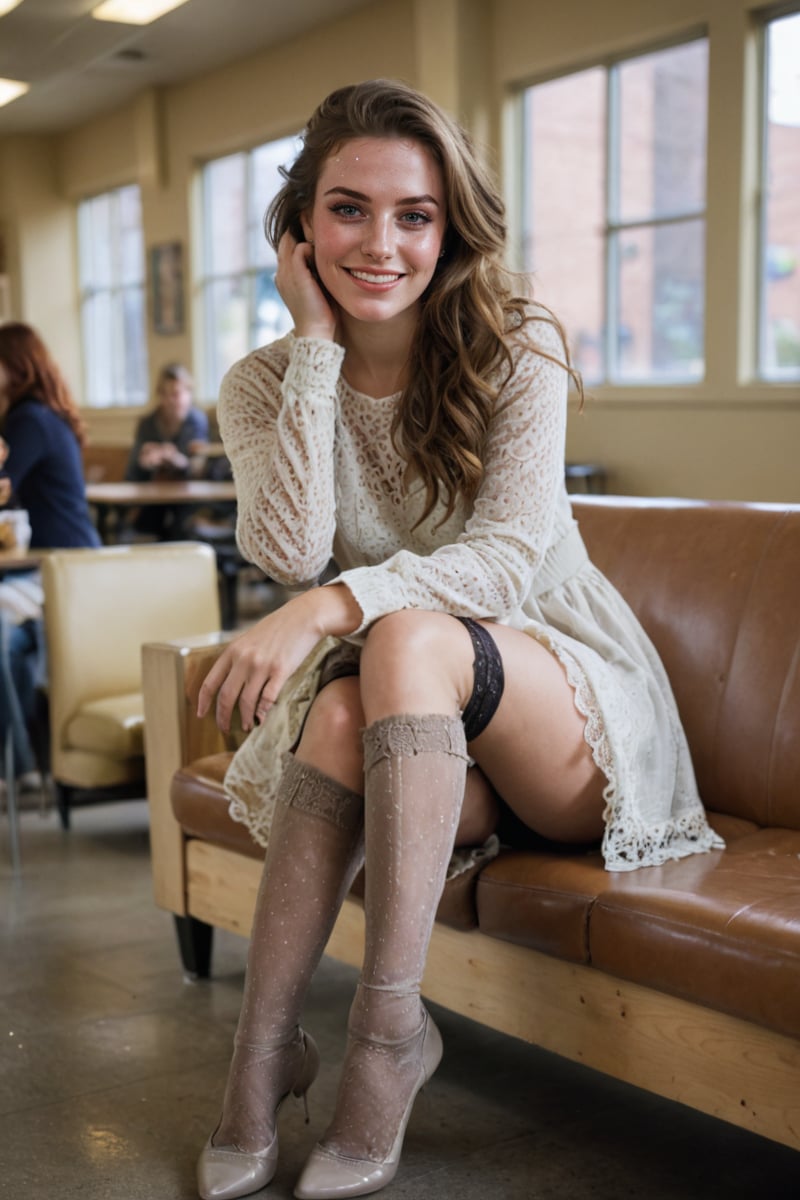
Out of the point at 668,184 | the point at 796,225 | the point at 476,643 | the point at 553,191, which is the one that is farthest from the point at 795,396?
the point at 476,643

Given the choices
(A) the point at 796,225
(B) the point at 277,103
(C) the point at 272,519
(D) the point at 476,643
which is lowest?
(D) the point at 476,643

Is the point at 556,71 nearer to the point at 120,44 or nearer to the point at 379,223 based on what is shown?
the point at 120,44

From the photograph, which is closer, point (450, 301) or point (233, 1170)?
point (233, 1170)

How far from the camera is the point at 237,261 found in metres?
9.85

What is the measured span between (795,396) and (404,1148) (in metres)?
4.86

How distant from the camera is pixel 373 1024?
57.4 inches

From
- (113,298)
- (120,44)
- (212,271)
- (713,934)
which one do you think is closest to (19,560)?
(713,934)

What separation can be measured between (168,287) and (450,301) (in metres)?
9.07

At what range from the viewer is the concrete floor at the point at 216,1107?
5.33 ft

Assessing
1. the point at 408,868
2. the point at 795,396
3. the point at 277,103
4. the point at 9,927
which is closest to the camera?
the point at 408,868

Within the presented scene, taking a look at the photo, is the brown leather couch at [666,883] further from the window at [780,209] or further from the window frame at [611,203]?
the window frame at [611,203]

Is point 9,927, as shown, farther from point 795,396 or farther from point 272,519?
point 795,396

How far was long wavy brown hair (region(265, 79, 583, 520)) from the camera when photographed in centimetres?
175

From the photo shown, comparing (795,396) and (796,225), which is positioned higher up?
(796,225)
